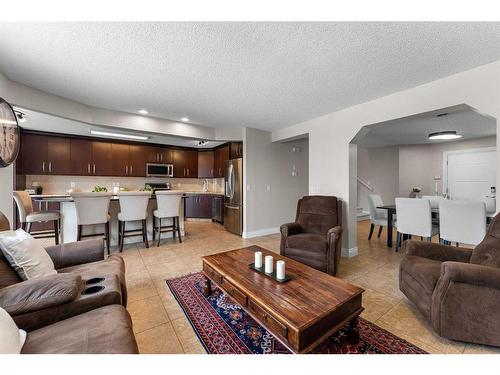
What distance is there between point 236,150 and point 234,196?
1.08 meters

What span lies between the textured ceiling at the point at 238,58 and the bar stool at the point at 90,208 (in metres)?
1.44

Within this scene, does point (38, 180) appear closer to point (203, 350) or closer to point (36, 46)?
point (36, 46)

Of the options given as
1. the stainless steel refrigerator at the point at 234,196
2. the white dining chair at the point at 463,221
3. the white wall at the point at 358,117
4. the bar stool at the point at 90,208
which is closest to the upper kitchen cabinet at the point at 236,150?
the stainless steel refrigerator at the point at 234,196

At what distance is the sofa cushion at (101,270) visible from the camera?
1534 mm

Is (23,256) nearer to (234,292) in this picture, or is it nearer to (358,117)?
(234,292)

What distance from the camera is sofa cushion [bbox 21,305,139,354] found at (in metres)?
0.86

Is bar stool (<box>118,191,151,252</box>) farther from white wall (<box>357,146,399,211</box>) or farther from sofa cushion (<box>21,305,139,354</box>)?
white wall (<box>357,146,399,211</box>)

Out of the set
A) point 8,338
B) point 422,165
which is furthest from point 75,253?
point 422,165

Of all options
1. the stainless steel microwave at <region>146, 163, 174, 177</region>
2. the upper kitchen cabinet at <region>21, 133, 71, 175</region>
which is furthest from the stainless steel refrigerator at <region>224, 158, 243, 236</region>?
the upper kitchen cabinet at <region>21, 133, 71, 175</region>

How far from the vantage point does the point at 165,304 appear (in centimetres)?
193

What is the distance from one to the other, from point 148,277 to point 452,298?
288 cm

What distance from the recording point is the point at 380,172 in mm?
6824

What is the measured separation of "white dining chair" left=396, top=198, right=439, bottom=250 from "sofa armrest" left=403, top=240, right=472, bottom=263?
54.0 inches
